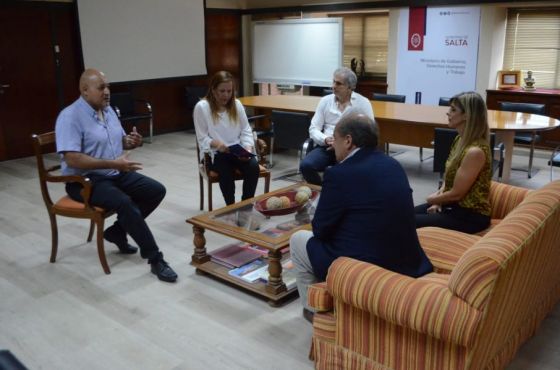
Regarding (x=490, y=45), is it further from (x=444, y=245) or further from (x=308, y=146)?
(x=444, y=245)

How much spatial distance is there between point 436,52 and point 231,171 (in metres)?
4.58

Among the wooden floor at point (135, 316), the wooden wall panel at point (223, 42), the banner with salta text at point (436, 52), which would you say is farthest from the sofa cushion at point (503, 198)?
the wooden wall panel at point (223, 42)

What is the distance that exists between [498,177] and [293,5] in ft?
16.9

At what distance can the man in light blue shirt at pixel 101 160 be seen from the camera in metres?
3.16

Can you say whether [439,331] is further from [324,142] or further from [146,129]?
[146,129]

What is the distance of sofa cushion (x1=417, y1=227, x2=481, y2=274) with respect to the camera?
2453 mm

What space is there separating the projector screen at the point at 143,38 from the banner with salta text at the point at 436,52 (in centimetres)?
325

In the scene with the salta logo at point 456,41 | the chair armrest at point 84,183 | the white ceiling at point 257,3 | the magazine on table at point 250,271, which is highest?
the white ceiling at point 257,3

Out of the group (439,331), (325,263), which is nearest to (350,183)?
(325,263)

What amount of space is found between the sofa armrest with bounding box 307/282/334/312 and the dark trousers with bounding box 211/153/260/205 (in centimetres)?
201

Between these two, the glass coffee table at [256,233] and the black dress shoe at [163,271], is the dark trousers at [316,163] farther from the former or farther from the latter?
the black dress shoe at [163,271]

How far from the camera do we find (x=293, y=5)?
8703 mm

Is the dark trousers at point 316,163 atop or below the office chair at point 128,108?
below

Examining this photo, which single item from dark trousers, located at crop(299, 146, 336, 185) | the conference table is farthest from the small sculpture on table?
dark trousers, located at crop(299, 146, 336, 185)
